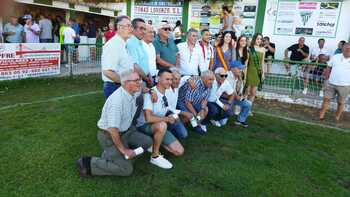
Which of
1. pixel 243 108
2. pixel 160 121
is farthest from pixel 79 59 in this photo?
pixel 160 121

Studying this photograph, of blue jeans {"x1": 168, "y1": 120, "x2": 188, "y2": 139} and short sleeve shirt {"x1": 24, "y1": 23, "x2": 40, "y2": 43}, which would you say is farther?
short sleeve shirt {"x1": 24, "y1": 23, "x2": 40, "y2": 43}

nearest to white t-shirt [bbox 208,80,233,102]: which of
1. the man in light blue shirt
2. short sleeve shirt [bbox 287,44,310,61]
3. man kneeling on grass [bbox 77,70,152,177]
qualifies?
the man in light blue shirt

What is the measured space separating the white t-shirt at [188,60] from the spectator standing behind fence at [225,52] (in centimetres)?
76

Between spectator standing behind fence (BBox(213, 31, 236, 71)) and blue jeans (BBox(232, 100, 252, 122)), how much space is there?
0.83 m

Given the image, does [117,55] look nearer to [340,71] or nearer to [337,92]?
[340,71]

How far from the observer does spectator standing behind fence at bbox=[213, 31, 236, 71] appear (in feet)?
20.7

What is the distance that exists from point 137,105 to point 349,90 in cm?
530

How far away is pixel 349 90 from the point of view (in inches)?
264

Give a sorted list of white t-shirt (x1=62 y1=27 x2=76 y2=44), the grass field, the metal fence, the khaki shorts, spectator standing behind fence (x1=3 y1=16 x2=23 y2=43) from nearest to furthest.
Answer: the grass field, the khaki shorts, spectator standing behind fence (x1=3 y1=16 x2=23 y2=43), the metal fence, white t-shirt (x1=62 y1=27 x2=76 y2=44)

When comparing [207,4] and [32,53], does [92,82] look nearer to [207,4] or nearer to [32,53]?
[32,53]

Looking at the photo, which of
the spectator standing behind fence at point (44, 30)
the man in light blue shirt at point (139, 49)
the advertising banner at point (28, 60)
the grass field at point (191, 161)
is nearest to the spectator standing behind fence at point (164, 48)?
the man in light blue shirt at point (139, 49)

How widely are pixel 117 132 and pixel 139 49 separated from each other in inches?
60.9

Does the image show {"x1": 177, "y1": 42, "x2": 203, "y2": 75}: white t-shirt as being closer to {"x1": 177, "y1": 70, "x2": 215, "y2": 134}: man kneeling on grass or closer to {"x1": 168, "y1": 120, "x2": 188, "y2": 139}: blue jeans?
{"x1": 177, "y1": 70, "x2": 215, "y2": 134}: man kneeling on grass

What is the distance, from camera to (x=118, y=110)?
10.8ft
